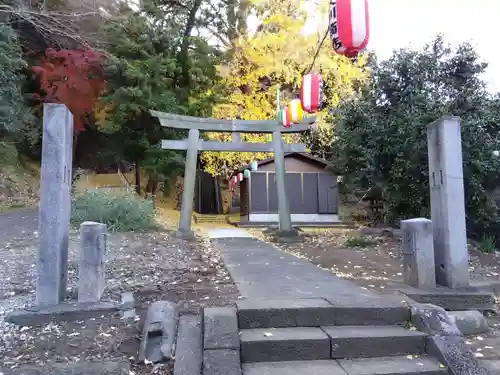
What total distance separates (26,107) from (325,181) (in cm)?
1276

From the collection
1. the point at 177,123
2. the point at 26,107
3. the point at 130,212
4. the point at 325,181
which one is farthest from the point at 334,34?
the point at 26,107

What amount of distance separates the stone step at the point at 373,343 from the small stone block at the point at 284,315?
157 millimetres

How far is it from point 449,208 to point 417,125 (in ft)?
13.9

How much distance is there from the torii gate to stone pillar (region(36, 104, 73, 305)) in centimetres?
663

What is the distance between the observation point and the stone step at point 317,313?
3279 mm

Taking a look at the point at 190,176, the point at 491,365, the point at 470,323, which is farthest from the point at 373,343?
the point at 190,176

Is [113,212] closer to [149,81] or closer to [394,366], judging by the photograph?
[149,81]

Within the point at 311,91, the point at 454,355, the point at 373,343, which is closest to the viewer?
the point at 454,355

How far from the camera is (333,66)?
53.5 feet

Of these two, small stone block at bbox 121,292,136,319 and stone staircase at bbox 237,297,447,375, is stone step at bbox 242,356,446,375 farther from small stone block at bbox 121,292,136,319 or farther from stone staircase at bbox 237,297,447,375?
small stone block at bbox 121,292,136,319

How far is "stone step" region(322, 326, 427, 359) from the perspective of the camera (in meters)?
3.02

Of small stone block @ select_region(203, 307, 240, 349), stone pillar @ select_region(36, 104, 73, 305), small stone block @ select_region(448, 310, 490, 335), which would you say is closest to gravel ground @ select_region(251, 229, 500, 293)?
small stone block @ select_region(448, 310, 490, 335)

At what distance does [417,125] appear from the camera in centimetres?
827

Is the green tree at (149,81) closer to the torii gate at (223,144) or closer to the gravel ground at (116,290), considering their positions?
the torii gate at (223,144)
